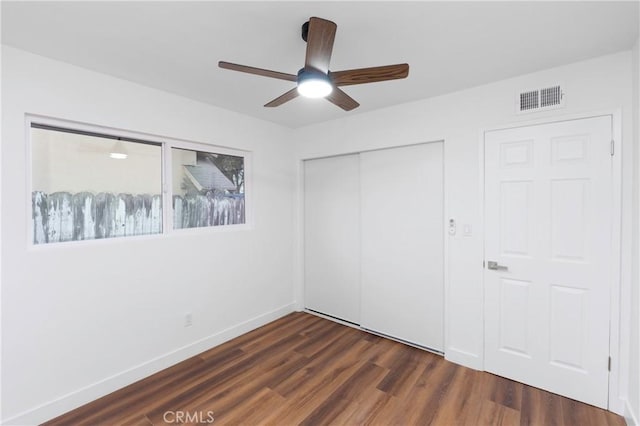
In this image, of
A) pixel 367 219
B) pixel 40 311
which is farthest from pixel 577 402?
pixel 40 311

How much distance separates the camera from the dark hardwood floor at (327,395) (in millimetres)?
1922

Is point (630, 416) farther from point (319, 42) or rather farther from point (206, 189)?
point (206, 189)

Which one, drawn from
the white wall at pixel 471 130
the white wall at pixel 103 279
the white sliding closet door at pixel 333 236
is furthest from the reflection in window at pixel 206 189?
the white wall at pixel 471 130

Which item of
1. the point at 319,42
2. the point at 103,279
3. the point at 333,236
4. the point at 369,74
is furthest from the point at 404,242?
the point at 103,279

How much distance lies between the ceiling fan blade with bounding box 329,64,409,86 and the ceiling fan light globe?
76 millimetres

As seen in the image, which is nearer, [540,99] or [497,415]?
[497,415]

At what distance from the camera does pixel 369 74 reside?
1592mm

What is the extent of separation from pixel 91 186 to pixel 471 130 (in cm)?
315

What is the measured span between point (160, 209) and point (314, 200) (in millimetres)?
1803

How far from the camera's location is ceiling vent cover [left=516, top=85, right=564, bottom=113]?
6.94ft

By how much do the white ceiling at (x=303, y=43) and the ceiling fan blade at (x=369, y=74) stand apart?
0.28m

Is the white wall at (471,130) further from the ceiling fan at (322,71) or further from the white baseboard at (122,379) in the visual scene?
the white baseboard at (122,379)

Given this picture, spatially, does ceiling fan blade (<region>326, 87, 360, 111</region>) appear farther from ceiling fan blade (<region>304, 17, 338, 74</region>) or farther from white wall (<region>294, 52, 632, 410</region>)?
white wall (<region>294, 52, 632, 410</region>)

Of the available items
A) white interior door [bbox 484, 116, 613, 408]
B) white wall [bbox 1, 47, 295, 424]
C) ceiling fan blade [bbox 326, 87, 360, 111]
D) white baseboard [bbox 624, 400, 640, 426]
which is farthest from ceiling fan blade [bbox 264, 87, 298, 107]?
white baseboard [bbox 624, 400, 640, 426]
